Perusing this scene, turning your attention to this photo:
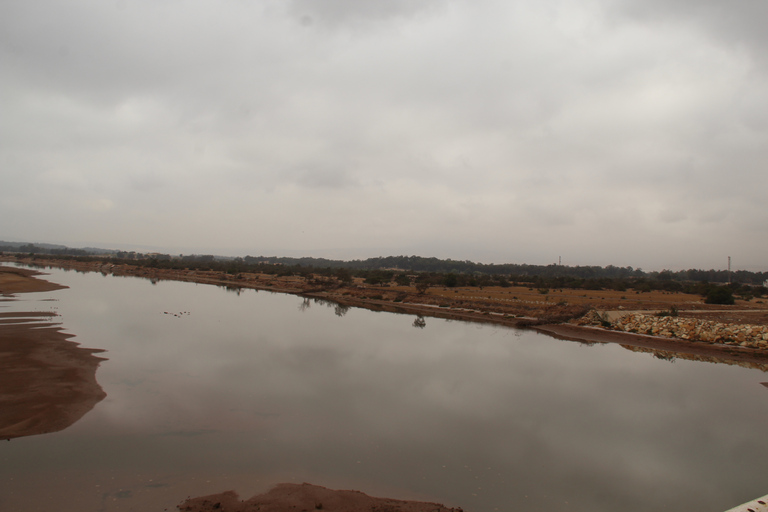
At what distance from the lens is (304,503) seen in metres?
6.66

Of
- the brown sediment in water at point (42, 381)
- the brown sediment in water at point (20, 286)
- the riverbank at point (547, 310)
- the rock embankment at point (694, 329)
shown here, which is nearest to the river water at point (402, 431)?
the brown sediment in water at point (42, 381)

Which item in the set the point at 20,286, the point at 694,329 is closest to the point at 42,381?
the point at 694,329

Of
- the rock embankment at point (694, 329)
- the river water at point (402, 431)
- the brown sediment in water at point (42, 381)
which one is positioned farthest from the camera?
the rock embankment at point (694, 329)

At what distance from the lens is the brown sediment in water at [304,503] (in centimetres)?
648

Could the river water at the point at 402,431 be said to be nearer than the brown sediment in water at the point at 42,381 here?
Yes

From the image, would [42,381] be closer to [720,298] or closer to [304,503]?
[304,503]

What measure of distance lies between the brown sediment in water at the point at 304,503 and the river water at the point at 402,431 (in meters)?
0.34

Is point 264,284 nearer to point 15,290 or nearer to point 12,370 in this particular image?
point 15,290

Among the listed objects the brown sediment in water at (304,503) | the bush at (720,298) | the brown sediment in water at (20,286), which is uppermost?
the bush at (720,298)

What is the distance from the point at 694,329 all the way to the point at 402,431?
24.8m

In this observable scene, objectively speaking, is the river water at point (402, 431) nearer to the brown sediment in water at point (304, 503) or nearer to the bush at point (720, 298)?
the brown sediment in water at point (304, 503)

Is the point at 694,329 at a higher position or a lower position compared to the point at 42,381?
higher

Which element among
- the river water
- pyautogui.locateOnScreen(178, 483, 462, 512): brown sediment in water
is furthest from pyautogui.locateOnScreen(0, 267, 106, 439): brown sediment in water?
pyautogui.locateOnScreen(178, 483, 462, 512): brown sediment in water

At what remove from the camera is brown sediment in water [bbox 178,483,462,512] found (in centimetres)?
648
